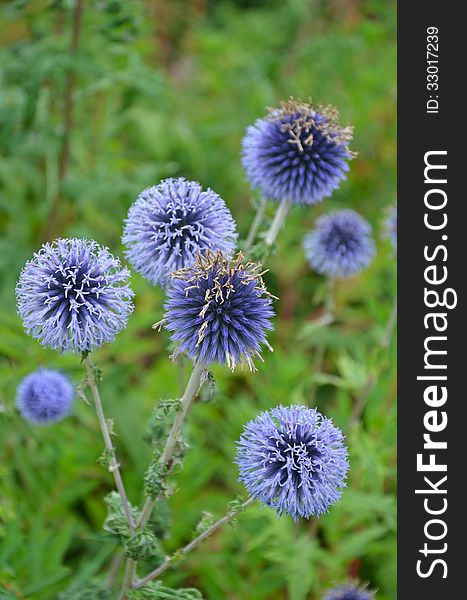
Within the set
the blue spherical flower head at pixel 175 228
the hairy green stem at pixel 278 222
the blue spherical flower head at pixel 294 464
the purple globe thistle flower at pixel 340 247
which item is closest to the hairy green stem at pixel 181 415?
the blue spherical flower head at pixel 294 464

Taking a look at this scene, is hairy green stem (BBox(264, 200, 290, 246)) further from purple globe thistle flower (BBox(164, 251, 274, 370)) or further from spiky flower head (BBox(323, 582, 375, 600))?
spiky flower head (BBox(323, 582, 375, 600))

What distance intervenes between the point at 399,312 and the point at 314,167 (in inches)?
25.8

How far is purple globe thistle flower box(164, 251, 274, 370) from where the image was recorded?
1.84m

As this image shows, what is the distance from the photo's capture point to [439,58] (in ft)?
9.45

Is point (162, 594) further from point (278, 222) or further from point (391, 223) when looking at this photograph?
point (391, 223)

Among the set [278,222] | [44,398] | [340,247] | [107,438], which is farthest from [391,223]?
[107,438]

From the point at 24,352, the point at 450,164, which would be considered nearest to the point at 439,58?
the point at 450,164

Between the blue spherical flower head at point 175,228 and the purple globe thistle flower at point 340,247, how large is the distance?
3.90ft

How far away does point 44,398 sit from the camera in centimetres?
265

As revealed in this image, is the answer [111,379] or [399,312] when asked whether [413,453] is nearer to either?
[399,312]

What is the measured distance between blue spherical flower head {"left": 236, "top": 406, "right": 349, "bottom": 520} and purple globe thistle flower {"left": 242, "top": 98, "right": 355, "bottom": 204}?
90cm

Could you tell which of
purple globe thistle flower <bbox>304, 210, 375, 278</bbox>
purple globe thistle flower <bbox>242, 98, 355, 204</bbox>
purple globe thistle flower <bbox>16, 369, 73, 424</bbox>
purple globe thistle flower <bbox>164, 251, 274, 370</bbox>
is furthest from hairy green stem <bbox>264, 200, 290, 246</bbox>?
purple globe thistle flower <bbox>16, 369, 73, 424</bbox>

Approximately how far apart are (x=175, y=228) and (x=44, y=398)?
928 millimetres

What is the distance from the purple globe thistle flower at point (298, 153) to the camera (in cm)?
239
